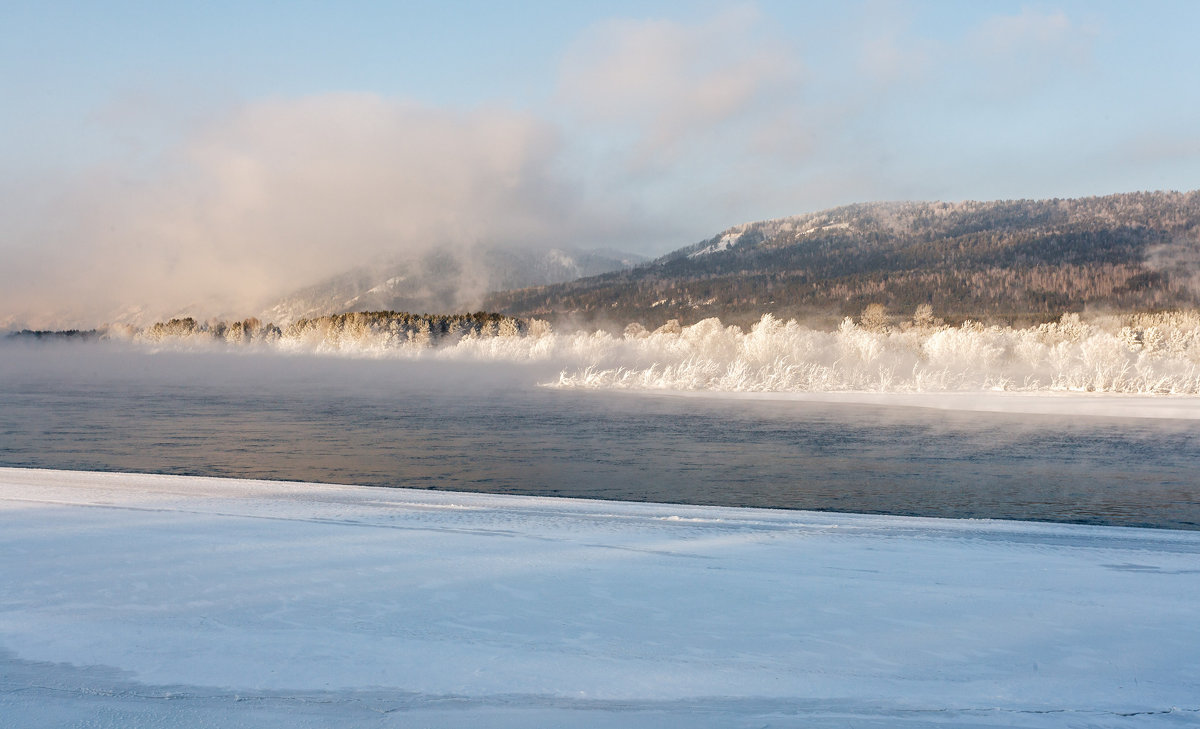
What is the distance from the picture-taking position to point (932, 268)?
10644cm

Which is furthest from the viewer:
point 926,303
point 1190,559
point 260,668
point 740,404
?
point 926,303

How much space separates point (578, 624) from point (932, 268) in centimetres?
11165

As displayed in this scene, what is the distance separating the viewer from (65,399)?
1182 inches

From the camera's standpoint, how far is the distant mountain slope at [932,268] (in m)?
90.9

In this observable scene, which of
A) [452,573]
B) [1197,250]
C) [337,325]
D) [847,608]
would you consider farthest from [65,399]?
[1197,250]

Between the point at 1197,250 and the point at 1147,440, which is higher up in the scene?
the point at 1197,250

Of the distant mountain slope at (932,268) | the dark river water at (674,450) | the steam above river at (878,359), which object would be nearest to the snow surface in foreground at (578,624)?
the dark river water at (674,450)

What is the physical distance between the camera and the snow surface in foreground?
12.7 feet

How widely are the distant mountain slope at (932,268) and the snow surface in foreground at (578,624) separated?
268ft

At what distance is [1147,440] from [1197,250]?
102035mm

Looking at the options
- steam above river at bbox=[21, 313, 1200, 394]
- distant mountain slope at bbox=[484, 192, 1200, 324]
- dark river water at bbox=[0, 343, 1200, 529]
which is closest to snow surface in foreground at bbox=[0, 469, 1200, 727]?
dark river water at bbox=[0, 343, 1200, 529]

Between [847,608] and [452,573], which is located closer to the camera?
[847,608]

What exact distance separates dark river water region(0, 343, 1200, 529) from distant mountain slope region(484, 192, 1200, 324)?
66239 millimetres

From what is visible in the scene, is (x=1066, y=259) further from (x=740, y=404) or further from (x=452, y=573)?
(x=452, y=573)
